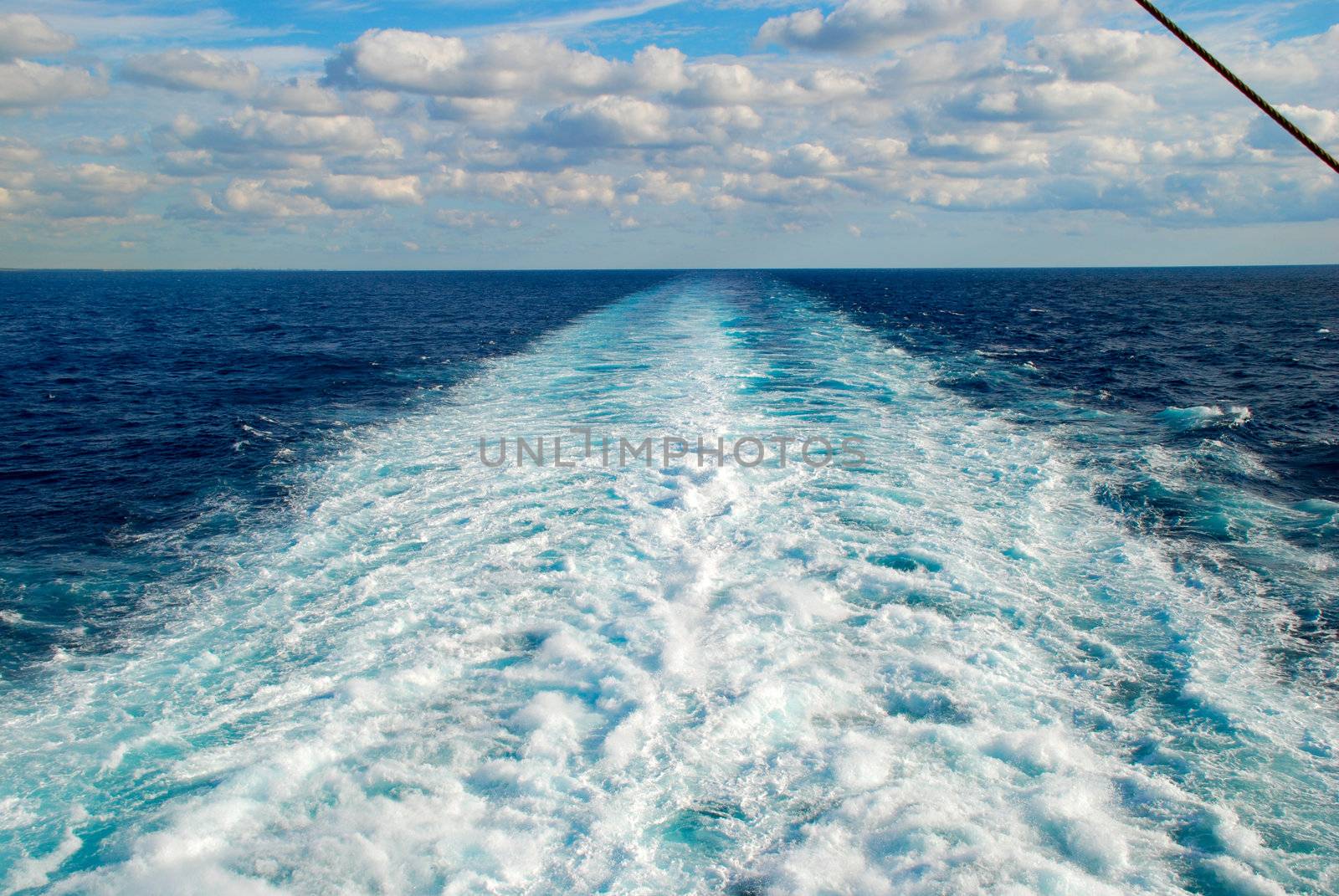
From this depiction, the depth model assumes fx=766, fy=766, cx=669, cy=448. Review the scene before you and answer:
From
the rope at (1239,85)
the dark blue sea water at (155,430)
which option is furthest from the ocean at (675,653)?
the rope at (1239,85)

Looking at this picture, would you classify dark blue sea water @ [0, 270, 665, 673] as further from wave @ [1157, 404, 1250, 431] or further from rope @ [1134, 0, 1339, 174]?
wave @ [1157, 404, 1250, 431]

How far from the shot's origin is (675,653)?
855 centimetres

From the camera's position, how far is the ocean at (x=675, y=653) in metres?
5.79

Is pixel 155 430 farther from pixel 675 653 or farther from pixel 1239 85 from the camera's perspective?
pixel 1239 85

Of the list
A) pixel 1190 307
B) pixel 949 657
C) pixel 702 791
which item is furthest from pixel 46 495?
pixel 1190 307

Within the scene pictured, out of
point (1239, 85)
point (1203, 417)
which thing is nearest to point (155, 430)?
point (1239, 85)

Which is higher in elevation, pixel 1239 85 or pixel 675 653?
pixel 1239 85

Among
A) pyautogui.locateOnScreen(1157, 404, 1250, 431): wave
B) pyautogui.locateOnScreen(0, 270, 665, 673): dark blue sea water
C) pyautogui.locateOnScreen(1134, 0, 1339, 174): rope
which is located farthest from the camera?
pyautogui.locateOnScreen(1157, 404, 1250, 431): wave

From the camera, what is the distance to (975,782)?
6.45 metres

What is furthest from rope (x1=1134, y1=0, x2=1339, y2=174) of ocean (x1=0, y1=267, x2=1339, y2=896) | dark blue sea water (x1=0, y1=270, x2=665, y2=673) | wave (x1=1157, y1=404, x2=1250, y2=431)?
wave (x1=1157, y1=404, x2=1250, y2=431)

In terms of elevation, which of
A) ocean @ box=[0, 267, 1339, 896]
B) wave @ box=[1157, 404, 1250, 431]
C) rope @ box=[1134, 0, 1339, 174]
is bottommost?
ocean @ box=[0, 267, 1339, 896]

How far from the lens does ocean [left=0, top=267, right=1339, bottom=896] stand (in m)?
5.79

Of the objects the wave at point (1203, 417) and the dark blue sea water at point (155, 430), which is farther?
the wave at point (1203, 417)

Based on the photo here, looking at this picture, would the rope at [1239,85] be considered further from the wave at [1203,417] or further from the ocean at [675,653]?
the wave at [1203,417]
